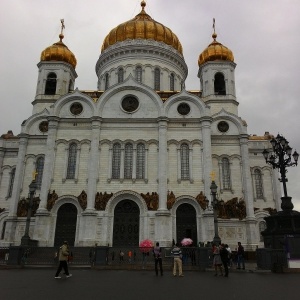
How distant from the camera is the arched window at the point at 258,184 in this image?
31.0 m

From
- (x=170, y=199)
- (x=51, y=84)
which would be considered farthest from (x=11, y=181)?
(x=170, y=199)

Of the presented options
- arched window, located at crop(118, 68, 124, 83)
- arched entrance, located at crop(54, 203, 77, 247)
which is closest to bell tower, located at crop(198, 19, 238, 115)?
arched window, located at crop(118, 68, 124, 83)

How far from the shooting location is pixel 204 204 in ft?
88.3

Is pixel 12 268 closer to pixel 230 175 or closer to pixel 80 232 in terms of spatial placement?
pixel 80 232

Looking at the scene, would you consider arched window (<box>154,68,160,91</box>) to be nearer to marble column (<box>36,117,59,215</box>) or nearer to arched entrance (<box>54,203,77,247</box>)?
marble column (<box>36,117,59,215</box>)

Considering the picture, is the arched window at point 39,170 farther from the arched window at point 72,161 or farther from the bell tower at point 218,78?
the bell tower at point 218,78

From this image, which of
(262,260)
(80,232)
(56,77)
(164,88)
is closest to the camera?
(262,260)

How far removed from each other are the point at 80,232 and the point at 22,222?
5.83 m

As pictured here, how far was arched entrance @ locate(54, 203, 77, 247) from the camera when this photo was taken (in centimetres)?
2675

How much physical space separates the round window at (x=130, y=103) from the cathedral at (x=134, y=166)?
0.10 meters

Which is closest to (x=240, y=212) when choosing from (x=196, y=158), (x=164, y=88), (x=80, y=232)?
(x=196, y=158)

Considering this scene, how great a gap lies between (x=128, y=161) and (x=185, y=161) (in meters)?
5.13

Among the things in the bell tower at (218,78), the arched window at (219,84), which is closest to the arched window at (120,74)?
the bell tower at (218,78)

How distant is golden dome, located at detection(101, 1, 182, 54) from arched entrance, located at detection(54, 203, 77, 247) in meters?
21.0
